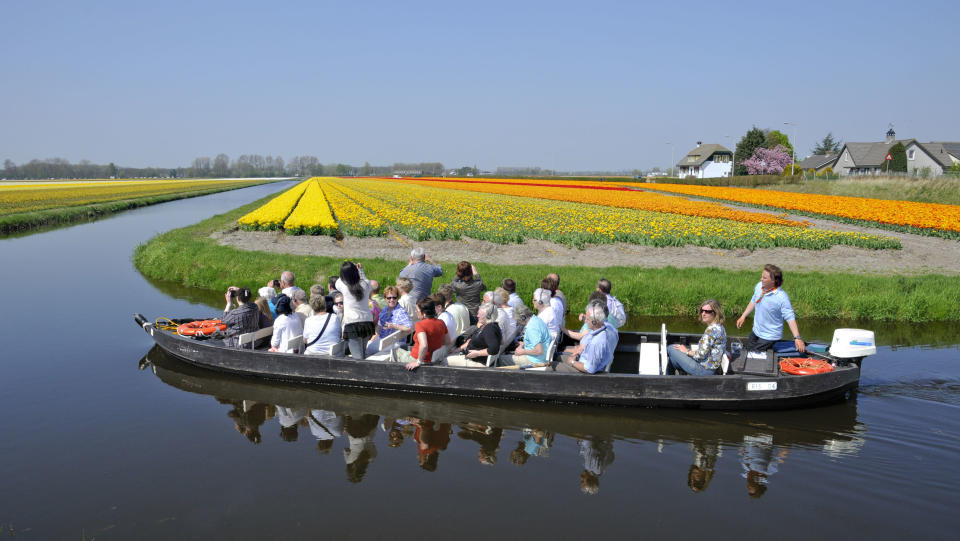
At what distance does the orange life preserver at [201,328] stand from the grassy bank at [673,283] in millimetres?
6198

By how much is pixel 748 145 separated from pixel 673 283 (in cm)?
9667

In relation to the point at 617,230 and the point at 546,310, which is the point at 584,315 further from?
the point at 617,230

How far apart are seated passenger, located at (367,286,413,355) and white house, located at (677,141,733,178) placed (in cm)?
11623

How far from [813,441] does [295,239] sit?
22.6m

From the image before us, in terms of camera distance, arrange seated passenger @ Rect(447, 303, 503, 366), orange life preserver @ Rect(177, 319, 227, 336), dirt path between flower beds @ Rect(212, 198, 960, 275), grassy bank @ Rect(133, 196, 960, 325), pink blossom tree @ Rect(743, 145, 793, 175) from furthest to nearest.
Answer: pink blossom tree @ Rect(743, 145, 793, 175)
dirt path between flower beds @ Rect(212, 198, 960, 275)
grassy bank @ Rect(133, 196, 960, 325)
orange life preserver @ Rect(177, 319, 227, 336)
seated passenger @ Rect(447, 303, 503, 366)

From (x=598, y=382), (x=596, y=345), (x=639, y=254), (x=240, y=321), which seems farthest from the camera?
(x=639, y=254)

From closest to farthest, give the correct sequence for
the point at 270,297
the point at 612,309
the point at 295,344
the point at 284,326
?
the point at 612,309 → the point at 284,326 → the point at 295,344 → the point at 270,297

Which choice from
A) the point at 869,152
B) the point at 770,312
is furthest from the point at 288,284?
the point at 869,152

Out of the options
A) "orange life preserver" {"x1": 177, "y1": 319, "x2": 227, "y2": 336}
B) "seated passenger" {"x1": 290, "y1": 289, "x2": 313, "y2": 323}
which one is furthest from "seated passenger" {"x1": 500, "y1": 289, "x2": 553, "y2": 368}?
"orange life preserver" {"x1": 177, "y1": 319, "x2": 227, "y2": 336}

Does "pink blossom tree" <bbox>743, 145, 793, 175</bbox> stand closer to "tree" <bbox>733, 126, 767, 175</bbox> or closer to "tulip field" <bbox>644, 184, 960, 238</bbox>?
"tree" <bbox>733, 126, 767, 175</bbox>

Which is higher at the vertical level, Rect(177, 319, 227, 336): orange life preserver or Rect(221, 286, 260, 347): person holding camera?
Rect(221, 286, 260, 347): person holding camera

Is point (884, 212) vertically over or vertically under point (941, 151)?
under

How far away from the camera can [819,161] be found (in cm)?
10906

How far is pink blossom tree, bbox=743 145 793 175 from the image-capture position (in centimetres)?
10169
